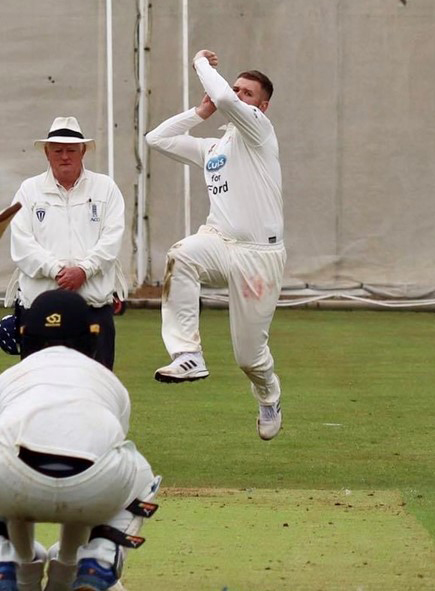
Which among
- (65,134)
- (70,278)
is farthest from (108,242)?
(65,134)

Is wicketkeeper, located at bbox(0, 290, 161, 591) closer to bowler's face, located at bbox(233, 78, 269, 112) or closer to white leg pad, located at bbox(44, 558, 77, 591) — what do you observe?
white leg pad, located at bbox(44, 558, 77, 591)

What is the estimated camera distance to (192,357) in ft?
25.7

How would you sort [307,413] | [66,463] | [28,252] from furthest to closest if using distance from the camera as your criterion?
[307,413] < [28,252] < [66,463]

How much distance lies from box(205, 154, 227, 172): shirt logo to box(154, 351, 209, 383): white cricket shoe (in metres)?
1.02

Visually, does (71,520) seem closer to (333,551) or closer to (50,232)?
(333,551)

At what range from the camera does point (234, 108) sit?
7.78 m

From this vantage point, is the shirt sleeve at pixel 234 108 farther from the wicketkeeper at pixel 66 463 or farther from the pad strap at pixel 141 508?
the pad strap at pixel 141 508

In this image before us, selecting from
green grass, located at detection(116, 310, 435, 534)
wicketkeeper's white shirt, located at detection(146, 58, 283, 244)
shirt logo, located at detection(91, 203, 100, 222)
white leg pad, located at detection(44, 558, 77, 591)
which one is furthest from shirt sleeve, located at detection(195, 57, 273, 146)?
white leg pad, located at detection(44, 558, 77, 591)

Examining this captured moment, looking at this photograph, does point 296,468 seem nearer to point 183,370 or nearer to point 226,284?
point 183,370

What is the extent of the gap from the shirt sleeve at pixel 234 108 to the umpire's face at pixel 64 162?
765 millimetres

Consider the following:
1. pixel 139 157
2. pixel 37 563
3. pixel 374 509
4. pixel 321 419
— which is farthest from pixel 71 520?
pixel 139 157

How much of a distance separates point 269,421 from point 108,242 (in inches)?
56.4

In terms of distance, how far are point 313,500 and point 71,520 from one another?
2.54 metres

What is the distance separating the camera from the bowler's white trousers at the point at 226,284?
788 centimetres
